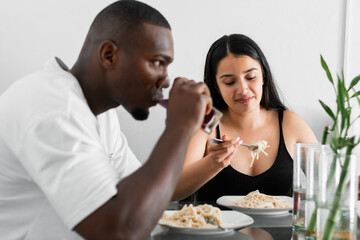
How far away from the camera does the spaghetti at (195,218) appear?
4.19 ft

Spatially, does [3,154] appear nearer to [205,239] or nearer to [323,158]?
[205,239]

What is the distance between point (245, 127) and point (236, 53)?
1.28 feet

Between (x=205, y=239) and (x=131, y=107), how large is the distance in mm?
402

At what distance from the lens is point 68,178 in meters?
0.90

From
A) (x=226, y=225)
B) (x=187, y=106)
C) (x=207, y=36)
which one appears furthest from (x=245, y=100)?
(x=187, y=106)

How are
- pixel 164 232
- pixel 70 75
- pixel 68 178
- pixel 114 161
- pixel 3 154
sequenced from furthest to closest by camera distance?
1. pixel 114 161
2. pixel 164 232
3. pixel 70 75
4. pixel 3 154
5. pixel 68 178

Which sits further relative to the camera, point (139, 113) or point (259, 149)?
point (259, 149)

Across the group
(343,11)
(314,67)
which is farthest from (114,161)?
(343,11)

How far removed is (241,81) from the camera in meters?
2.21

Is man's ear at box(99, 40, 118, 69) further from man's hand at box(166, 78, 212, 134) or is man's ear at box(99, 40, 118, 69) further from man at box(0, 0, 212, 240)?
man's hand at box(166, 78, 212, 134)

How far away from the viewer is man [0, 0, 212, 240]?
91cm

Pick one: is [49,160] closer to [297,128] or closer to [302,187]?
[302,187]

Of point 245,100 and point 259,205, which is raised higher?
point 245,100

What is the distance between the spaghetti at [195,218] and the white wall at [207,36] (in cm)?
144
